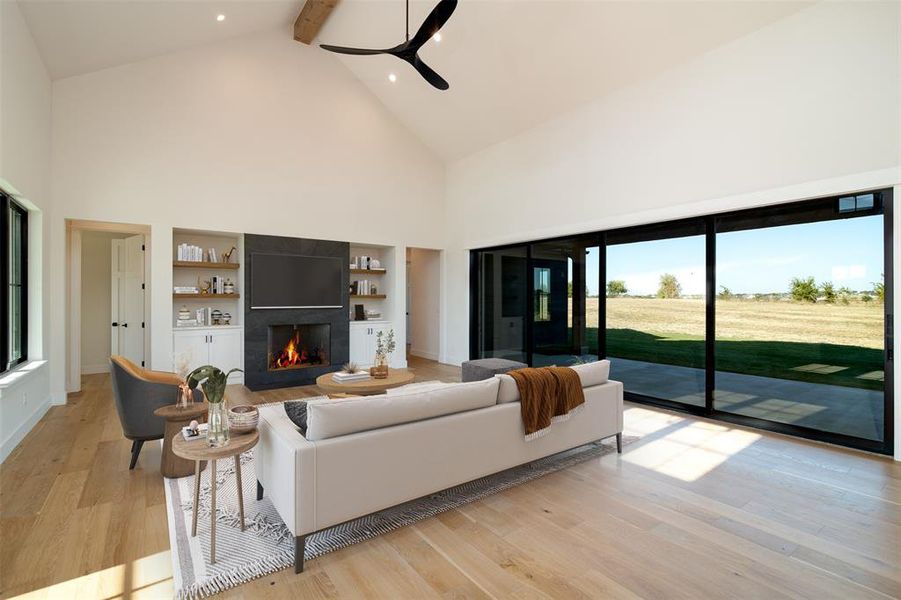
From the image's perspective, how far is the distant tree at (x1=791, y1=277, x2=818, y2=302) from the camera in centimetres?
402

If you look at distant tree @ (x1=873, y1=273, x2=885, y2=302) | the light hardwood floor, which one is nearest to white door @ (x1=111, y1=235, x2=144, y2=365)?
the light hardwood floor

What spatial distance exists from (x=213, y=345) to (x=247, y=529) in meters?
4.25

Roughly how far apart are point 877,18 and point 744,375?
10.7 ft

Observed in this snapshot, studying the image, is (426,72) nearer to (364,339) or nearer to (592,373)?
(592,373)

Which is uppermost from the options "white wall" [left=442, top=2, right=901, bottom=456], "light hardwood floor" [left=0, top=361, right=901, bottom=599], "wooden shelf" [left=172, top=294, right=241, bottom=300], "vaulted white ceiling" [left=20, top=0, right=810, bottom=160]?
"vaulted white ceiling" [left=20, top=0, right=810, bottom=160]

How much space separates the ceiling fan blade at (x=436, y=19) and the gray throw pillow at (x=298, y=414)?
3.07 m

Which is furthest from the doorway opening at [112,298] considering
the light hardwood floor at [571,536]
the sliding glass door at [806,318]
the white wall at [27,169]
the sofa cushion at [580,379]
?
the sliding glass door at [806,318]

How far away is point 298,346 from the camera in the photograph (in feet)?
22.4

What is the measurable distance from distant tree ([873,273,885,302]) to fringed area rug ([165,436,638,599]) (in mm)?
3181

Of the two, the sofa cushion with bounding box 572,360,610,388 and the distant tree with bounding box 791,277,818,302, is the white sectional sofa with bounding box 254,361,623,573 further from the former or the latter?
the distant tree with bounding box 791,277,818,302

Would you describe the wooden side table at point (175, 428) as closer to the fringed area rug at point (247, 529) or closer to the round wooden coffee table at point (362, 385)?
the fringed area rug at point (247, 529)

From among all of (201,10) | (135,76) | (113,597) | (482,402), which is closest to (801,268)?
(482,402)

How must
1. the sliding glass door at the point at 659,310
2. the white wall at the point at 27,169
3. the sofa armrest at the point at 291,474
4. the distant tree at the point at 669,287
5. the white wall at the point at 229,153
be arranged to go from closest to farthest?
1. the sofa armrest at the point at 291,474
2. the white wall at the point at 27,169
3. the sliding glass door at the point at 659,310
4. the distant tree at the point at 669,287
5. the white wall at the point at 229,153

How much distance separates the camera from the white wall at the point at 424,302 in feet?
28.8
